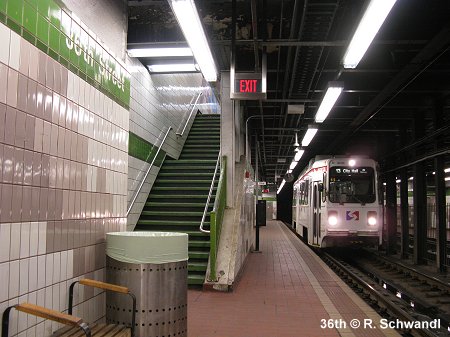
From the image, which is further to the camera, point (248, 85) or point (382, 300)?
point (382, 300)

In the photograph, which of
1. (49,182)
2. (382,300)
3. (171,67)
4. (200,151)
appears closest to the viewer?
(49,182)

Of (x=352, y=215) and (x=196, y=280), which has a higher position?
(x=352, y=215)

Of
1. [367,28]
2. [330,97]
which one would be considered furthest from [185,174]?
[367,28]

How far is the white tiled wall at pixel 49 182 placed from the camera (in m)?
3.02

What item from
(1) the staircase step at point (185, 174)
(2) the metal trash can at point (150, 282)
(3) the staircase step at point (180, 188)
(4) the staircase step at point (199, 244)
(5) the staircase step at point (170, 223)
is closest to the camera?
(2) the metal trash can at point (150, 282)

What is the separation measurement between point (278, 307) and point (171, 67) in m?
6.24

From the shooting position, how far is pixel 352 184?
1284 centimetres

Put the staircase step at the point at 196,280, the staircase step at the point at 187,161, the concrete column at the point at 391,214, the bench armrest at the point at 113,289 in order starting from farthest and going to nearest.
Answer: the concrete column at the point at 391,214
the staircase step at the point at 187,161
the staircase step at the point at 196,280
the bench armrest at the point at 113,289

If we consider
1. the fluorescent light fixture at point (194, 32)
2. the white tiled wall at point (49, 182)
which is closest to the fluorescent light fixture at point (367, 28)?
the fluorescent light fixture at point (194, 32)

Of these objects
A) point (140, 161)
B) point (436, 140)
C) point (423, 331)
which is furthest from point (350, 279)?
point (140, 161)

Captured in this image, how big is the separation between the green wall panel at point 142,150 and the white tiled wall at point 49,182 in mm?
3962

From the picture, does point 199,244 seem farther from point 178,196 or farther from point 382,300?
point 382,300

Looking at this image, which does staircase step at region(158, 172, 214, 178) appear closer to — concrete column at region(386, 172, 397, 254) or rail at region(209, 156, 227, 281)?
rail at region(209, 156, 227, 281)

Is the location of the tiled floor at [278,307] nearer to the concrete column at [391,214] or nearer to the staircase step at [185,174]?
the staircase step at [185,174]
